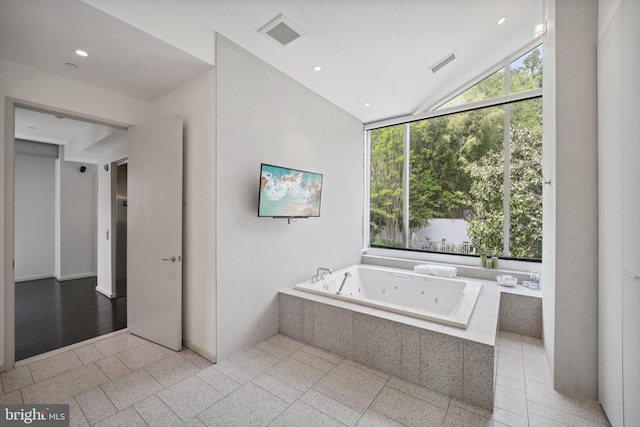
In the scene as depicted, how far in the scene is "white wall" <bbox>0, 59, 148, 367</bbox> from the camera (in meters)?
2.15

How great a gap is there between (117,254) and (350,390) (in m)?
4.14

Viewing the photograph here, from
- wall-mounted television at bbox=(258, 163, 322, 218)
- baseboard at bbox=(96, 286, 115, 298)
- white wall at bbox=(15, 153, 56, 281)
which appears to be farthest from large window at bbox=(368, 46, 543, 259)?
white wall at bbox=(15, 153, 56, 281)

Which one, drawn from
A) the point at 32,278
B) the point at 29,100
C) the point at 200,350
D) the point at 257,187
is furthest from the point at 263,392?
the point at 32,278

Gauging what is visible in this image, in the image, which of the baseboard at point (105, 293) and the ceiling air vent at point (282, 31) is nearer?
the ceiling air vent at point (282, 31)

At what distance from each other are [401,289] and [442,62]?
2.76 metres

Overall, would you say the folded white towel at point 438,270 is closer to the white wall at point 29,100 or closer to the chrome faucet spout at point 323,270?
the chrome faucet spout at point 323,270

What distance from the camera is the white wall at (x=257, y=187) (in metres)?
2.45

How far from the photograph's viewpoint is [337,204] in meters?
3.98

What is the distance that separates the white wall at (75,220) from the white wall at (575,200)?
7.32 metres

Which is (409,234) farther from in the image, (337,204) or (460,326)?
(460,326)

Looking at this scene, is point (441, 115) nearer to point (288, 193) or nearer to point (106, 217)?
point (288, 193)

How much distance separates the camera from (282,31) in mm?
2301

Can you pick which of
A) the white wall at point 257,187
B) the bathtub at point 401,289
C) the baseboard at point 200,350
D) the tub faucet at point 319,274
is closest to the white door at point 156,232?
the baseboard at point 200,350

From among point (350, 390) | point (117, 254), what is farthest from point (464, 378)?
point (117, 254)
